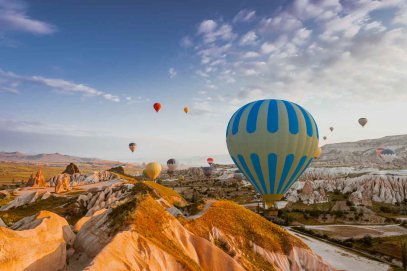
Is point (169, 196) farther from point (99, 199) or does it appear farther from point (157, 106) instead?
point (157, 106)

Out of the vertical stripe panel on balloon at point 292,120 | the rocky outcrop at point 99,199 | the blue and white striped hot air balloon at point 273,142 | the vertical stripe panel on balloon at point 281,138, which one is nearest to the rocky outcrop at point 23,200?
the rocky outcrop at point 99,199

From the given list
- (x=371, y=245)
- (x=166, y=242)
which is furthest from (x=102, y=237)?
(x=371, y=245)

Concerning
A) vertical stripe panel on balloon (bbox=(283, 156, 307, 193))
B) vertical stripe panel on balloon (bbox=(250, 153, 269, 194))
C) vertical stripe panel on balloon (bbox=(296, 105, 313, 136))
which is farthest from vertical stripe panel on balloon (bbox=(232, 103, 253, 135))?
vertical stripe panel on balloon (bbox=(283, 156, 307, 193))

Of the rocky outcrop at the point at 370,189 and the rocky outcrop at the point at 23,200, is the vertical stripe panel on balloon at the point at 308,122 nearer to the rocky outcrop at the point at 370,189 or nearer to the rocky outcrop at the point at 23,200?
the rocky outcrop at the point at 23,200

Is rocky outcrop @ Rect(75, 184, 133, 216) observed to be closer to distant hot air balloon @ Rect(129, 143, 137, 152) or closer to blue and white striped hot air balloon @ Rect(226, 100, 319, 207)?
blue and white striped hot air balloon @ Rect(226, 100, 319, 207)

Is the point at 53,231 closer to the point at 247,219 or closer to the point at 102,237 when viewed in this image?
the point at 102,237

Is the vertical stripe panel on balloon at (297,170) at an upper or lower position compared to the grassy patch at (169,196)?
upper

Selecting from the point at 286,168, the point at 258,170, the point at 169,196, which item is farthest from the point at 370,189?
the point at 258,170
